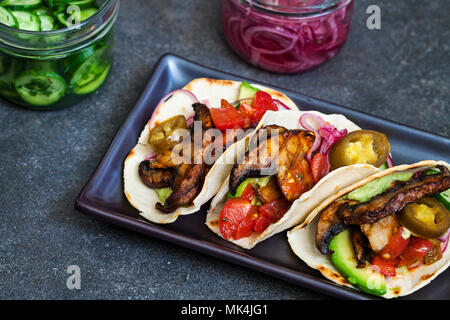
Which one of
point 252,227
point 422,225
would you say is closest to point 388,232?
point 422,225

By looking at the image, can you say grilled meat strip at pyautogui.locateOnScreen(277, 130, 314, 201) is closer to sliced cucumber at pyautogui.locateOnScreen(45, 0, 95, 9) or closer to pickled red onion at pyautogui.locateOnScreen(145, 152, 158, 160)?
pickled red onion at pyautogui.locateOnScreen(145, 152, 158, 160)

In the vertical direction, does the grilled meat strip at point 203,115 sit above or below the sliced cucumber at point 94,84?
above

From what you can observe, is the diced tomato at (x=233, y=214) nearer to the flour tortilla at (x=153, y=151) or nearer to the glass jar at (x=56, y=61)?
the flour tortilla at (x=153, y=151)

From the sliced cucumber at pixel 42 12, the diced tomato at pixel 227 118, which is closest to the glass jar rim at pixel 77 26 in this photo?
the sliced cucumber at pixel 42 12

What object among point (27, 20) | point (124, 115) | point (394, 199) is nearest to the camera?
point (394, 199)

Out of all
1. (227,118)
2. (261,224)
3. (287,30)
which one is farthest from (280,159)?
(287,30)

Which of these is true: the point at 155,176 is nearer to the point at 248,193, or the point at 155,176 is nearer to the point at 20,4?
the point at 248,193

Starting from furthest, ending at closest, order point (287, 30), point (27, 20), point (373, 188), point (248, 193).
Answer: point (287, 30)
point (27, 20)
point (248, 193)
point (373, 188)

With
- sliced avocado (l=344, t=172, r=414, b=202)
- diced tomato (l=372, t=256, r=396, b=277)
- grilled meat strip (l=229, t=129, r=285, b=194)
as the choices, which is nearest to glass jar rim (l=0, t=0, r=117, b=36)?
grilled meat strip (l=229, t=129, r=285, b=194)
